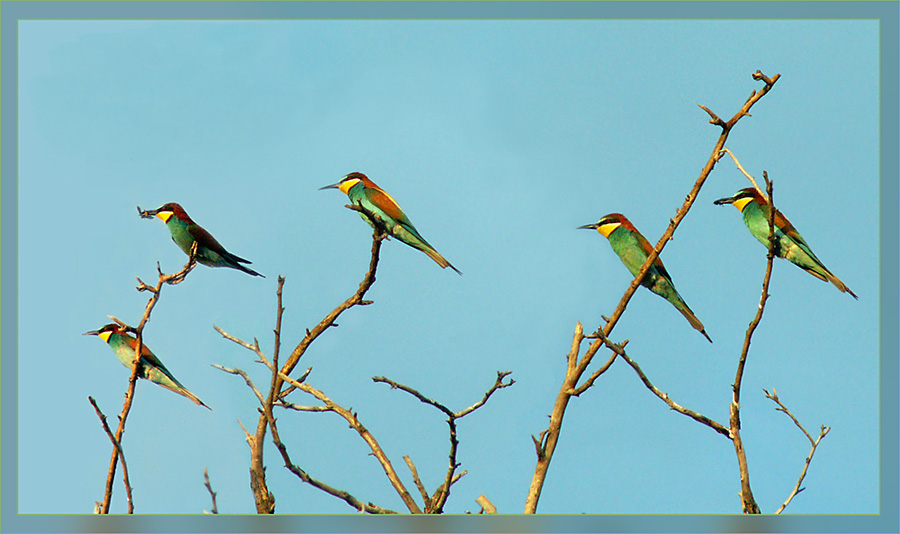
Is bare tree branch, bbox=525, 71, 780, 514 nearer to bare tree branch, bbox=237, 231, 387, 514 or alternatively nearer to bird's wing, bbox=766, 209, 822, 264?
bare tree branch, bbox=237, 231, 387, 514

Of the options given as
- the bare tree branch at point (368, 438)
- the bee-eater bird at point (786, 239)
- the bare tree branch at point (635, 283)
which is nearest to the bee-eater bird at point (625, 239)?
the bee-eater bird at point (786, 239)

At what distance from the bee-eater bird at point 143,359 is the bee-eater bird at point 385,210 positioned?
1544 mm

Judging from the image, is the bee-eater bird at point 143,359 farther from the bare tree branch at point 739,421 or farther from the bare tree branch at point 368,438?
the bare tree branch at point 739,421

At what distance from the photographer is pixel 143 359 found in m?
4.98

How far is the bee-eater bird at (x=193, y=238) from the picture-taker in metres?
5.38

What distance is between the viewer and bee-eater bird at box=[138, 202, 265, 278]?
538 cm

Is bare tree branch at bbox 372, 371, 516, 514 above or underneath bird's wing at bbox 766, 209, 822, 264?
underneath

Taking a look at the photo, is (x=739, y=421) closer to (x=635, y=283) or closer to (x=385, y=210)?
(x=635, y=283)

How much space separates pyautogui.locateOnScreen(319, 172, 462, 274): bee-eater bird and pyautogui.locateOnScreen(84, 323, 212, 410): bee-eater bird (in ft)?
5.07

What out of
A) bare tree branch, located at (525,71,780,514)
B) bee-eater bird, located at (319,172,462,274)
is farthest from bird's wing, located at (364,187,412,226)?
bare tree branch, located at (525,71,780,514)

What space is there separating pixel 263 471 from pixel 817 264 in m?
3.85

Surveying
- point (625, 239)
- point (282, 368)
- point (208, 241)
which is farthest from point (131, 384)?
point (625, 239)

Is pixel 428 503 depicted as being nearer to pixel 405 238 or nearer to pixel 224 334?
pixel 224 334

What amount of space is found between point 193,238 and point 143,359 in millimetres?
951
